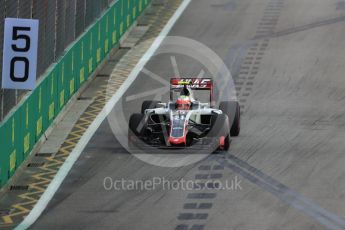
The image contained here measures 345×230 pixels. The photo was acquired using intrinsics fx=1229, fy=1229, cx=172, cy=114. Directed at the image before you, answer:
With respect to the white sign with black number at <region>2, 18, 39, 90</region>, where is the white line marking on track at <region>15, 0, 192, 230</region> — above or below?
below

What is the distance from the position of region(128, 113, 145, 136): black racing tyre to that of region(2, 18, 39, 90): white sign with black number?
5893mm

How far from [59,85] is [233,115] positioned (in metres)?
6.03

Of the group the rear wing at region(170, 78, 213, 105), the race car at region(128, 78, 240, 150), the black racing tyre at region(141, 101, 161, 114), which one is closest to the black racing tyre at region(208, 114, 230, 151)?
the race car at region(128, 78, 240, 150)

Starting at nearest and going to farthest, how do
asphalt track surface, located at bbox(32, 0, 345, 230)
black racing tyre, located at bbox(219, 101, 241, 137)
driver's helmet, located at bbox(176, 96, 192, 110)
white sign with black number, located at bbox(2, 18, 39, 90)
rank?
asphalt track surface, located at bbox(32, 0, 345, 230) → white sign with black number, located at bbox(2, 18, 39, 90) → driver's helmet, located at bbox(176, 96, 192, 110) → black racing tyre, located at bbox(219, 101, 241, 137)

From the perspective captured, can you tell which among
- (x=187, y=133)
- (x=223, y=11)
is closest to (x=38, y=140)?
(x=187, y=133)

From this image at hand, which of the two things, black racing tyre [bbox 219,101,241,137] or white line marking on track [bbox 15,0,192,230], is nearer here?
white line marking on track [bbox 15,0,192,230]

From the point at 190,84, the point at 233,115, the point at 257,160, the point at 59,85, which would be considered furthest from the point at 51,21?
the point at 257,160

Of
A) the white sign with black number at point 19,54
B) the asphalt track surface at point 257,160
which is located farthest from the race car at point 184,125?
the white sign with black number at point 19,54

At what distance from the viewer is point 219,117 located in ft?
114

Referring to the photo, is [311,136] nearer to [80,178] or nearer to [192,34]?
[80,178]

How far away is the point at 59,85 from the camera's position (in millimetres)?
38688

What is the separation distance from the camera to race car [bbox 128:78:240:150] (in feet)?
113

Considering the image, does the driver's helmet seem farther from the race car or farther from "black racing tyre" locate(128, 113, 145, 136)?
"black racing tyre" locate(128, 113, 145, 136)

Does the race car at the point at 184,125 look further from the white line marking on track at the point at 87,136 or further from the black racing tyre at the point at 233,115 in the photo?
the white line marking on track at the point at 87,136
